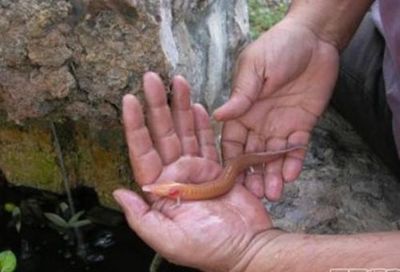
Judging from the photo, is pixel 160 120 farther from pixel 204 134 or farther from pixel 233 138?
pixel 233 138

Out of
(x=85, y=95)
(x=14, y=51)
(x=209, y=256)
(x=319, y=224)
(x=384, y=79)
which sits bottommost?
(x=319, y=224)

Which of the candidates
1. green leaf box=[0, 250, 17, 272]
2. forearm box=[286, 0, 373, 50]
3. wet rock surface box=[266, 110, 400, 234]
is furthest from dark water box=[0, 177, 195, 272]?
forearm box=[286, 0, 373, 50]

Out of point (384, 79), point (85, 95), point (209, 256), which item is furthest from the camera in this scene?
point (384, 79)

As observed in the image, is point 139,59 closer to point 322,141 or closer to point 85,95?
point 85,95

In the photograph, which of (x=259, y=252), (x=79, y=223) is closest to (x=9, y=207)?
(x=79, y=223)

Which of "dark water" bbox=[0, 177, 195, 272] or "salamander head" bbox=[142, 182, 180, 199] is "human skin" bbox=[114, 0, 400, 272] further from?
"dark water" bbox=[0, 177, 195, 272]

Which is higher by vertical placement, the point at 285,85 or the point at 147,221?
the point at 285,85

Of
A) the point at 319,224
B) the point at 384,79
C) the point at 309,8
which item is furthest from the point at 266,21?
the point at 319,224
